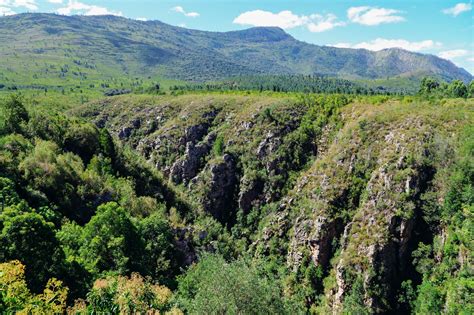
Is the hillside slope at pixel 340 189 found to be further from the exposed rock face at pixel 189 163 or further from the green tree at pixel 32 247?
the green tree at pixel 32 247

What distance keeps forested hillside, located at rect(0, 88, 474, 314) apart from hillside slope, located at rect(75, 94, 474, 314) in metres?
0.39

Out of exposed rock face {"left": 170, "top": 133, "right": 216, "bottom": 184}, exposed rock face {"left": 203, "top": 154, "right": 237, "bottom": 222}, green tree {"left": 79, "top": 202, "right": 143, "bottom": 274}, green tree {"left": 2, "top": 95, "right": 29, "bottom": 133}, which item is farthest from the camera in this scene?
exposed rock face {"left": 170, "top": 133, "right": 216, "bottom": 184}

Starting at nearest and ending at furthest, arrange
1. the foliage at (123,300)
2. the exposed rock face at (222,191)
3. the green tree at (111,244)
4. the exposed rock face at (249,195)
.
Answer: the foliage at (123,300)
the green tree at (111,244)
the exposed rock face at (249,195)
the exposed rock face at (222,191)

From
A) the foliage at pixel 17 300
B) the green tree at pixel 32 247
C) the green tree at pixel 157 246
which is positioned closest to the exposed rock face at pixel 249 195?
the green tree at pixel 157 246

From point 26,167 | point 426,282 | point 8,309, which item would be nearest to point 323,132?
point 426,282

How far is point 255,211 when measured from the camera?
336 ft

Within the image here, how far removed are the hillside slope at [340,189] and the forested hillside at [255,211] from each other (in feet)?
1.27

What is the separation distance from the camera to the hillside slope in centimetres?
6825

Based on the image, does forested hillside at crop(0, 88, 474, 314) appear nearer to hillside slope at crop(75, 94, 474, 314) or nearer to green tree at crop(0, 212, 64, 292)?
green tree at crop(0, 212, 64, 292)

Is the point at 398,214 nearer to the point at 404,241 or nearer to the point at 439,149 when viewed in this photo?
the point at 404,241

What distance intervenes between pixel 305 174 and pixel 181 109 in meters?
67.0

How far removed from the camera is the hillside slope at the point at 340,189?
6825cm

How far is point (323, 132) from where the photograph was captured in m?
109

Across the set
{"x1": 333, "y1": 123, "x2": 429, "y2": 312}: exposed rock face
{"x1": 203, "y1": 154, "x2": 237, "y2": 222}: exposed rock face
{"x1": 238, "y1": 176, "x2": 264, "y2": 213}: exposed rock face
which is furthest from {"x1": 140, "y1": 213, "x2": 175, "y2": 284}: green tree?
{"x1": 203, "y1": 154, "x2": 237, "y2": 222}: exposed rock face
